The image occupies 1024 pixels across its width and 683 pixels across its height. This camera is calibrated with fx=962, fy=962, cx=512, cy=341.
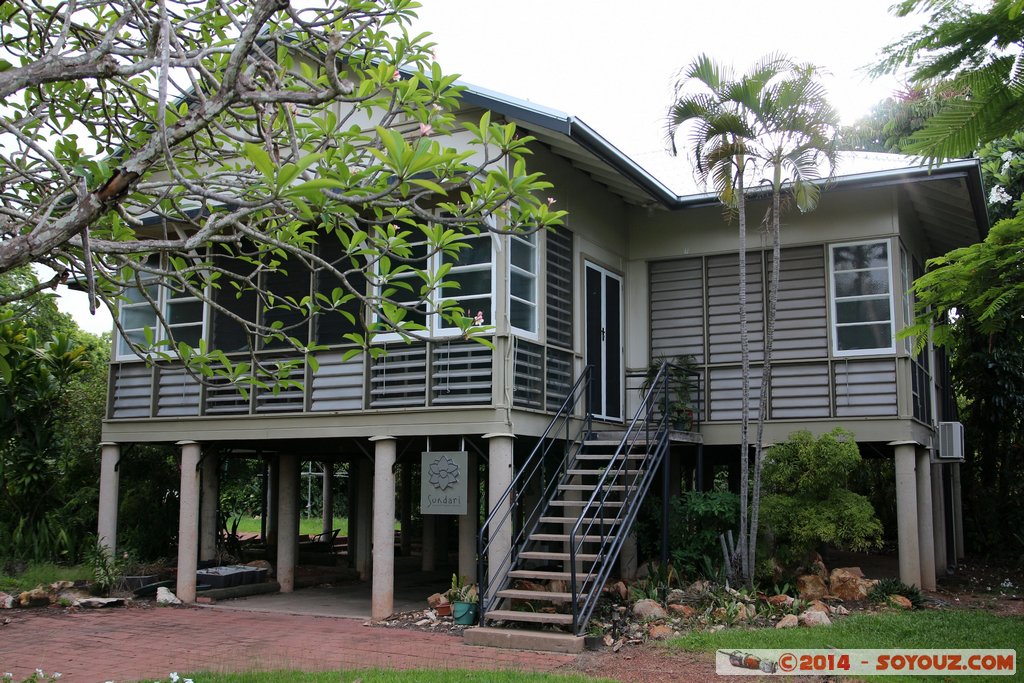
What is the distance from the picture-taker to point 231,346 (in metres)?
14.2

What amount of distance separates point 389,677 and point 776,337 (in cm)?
803

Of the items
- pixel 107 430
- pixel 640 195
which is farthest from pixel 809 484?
pixel 107 430

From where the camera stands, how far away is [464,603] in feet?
35.2

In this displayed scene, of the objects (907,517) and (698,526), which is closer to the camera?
(907,517)

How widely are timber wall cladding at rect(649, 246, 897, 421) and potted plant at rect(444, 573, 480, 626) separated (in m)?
4.71

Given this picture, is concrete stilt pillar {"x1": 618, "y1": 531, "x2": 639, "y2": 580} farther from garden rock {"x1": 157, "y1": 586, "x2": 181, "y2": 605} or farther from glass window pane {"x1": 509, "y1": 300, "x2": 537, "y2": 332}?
garden rock {"x1": 157, "y1": 586, "x2": 181, "y2": 605}

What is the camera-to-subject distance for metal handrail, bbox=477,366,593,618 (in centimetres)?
1043

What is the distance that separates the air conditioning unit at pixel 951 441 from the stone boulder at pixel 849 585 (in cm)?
402

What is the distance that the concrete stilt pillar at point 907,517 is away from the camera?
12.2m

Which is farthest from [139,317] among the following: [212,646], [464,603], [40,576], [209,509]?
[464,603]

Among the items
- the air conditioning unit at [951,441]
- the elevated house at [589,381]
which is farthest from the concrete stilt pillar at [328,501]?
the air conditioning unit at [951,441]

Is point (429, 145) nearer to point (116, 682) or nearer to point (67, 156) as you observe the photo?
point (67, 156)

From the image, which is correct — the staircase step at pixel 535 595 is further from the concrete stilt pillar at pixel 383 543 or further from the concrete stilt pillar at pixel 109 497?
the concrete stilt pillar at pixel 109 497

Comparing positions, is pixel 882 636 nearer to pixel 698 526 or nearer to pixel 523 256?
pixel 698 526
